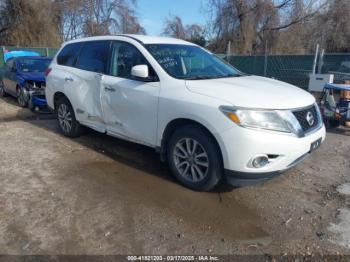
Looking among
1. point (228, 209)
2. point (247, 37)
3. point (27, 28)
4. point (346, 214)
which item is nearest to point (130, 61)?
point (228, 209)

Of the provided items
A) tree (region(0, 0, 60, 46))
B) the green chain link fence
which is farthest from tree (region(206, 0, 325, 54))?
tree (region(0, 0, 60, 46))

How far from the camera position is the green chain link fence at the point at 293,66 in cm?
1139

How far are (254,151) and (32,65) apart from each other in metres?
8.73

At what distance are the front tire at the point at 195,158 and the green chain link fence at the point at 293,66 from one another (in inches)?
311

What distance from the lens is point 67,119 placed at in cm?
601

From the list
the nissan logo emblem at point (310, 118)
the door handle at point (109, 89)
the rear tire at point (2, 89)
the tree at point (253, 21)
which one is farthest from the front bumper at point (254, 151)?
the tree at point (253, 21)

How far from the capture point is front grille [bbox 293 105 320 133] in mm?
3668

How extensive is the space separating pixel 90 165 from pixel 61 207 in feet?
4.22

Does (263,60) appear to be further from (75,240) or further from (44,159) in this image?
(75,240)

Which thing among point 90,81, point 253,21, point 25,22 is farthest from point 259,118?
point 25,22

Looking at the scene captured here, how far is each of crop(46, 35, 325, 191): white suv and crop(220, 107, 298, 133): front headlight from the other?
0.03 feet

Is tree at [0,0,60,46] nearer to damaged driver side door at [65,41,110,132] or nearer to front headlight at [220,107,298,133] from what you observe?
damaged driver side door at [65,41,110,132]

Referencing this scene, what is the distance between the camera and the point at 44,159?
16.6 ft

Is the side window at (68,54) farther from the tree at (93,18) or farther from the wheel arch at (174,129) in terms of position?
the tree at (93,18)
